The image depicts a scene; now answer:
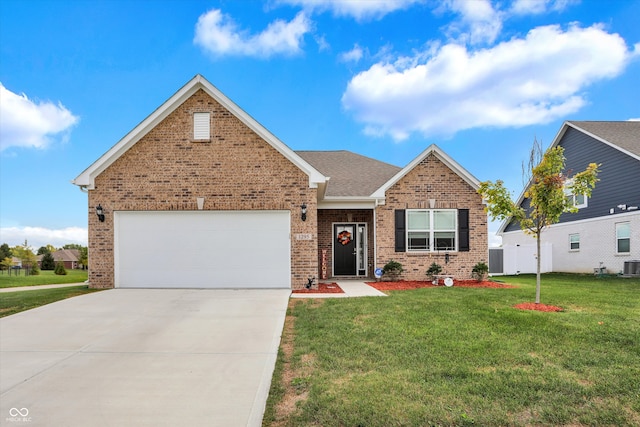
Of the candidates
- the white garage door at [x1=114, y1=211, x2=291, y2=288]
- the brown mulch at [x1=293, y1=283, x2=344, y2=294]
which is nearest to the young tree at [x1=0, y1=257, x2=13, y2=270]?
the white garage door at [x1=114, y1=211, x2=291, y2=288]

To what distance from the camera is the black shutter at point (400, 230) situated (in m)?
13.8

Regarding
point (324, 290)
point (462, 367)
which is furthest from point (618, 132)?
point (462, 367)

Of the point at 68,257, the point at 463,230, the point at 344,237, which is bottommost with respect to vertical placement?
the point at 68,257

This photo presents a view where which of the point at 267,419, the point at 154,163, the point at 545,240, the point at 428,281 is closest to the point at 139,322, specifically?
the point at 267,419

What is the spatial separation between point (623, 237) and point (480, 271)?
353 inches

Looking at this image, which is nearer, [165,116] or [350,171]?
[165,116]

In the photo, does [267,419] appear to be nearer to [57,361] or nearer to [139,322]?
[57,361]

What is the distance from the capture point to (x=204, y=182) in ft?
38.7

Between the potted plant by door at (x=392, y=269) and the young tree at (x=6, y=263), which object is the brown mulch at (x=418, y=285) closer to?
the potted plant by door at (x=392, y=269)

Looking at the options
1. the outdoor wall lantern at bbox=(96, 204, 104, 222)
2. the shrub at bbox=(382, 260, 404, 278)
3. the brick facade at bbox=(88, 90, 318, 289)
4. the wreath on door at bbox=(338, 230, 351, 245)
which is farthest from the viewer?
the wreath on door at bbox=(338, 230, 351, 245)

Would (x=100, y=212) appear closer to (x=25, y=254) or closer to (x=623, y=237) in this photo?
(x=623, y=237)

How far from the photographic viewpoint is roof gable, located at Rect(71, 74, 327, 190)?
11695mm

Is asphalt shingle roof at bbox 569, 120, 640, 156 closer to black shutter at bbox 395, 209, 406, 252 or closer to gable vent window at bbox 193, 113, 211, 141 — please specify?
black shutter at bbox 395, 209, 406, 252

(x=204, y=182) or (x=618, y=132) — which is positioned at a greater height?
(x=618, y=132)
